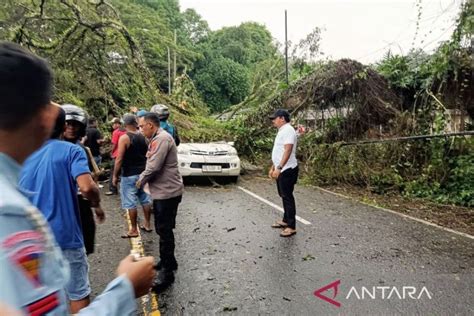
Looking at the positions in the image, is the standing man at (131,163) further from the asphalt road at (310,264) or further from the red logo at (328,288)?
the red logo at (328,288)

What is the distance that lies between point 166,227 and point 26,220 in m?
3.36

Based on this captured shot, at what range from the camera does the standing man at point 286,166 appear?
5.63 metres

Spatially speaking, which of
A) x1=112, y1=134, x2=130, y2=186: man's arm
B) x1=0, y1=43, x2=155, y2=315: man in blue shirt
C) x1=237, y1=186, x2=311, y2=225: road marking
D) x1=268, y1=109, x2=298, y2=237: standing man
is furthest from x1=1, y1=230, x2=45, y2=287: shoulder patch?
x1=237, y1=186, x2=311, y2=225: road marking

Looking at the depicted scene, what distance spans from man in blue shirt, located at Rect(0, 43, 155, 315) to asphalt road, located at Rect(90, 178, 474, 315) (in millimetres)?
2767

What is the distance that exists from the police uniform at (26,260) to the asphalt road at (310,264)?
2.79 metres

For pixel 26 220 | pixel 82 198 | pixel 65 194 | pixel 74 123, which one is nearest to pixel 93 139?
pixel 74 123

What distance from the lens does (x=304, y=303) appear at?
364 cm

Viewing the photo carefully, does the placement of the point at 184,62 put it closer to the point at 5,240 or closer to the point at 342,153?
the point at 342,153

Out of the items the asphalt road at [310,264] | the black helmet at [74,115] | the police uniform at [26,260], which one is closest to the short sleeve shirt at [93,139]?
the asphalt road at [310,264]

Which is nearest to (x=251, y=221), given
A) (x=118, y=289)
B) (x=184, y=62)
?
(x=118, y=289)

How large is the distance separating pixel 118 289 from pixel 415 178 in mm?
8889

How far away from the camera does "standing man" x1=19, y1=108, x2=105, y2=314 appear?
8.46 ft

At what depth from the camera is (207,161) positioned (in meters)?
9.95

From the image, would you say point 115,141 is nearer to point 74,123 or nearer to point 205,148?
point 205,148
